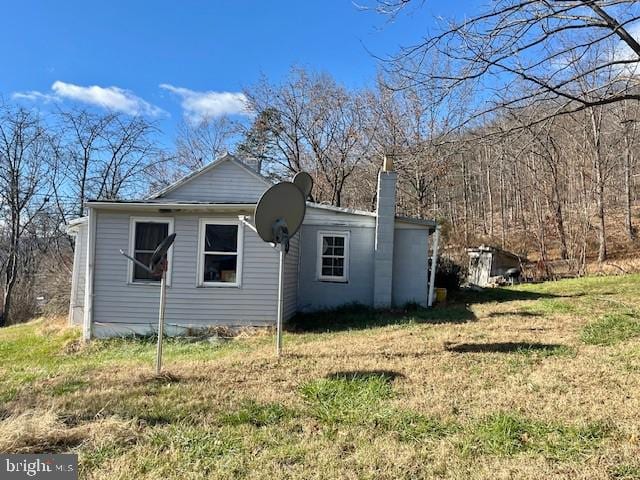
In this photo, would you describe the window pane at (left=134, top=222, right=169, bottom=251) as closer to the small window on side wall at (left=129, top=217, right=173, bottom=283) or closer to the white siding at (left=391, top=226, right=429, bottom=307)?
the small window on side wall at (left=129, top=217, right=173, bottom=283)

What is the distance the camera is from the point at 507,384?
15.2ft

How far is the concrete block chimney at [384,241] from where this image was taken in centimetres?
1122

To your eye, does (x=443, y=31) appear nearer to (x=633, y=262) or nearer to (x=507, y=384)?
(x=507, y=384)

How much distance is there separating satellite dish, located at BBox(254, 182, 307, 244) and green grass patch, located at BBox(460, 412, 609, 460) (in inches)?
140

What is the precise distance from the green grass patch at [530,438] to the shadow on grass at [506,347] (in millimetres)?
2599

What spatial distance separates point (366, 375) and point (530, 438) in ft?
6.79

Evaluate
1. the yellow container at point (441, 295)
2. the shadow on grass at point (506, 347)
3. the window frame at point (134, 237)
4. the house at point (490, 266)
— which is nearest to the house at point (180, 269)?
the window frame at point (134, 237)

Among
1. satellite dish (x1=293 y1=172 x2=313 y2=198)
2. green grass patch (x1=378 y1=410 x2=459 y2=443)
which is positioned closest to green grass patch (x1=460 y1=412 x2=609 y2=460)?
green grass patch (x1=378 y1=410 x2=459 y2=443)

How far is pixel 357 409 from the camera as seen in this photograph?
13.2 ft

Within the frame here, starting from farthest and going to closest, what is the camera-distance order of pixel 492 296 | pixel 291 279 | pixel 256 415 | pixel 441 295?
pixel 492 296
pixel 441 295
pixel 291 279
pixel 256 415

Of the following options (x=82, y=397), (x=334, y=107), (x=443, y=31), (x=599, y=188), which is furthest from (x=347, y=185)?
(x=82, y=397)

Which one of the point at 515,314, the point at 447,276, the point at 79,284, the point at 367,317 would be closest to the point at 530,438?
the point at 515,314

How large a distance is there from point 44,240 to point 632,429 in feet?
92.8

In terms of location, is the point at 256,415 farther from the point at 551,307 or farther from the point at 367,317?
the point at 551,307
